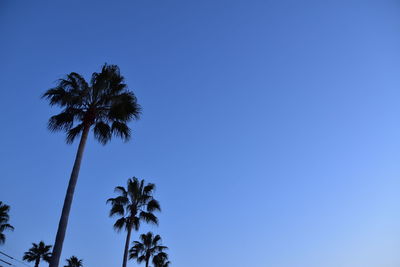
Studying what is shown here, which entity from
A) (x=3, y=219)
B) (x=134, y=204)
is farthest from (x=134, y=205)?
(x=3, y=219)

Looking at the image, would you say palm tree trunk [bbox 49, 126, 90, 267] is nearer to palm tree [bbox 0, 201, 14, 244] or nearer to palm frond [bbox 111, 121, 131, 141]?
palm frond [bbox 111, 121, 131, 141]

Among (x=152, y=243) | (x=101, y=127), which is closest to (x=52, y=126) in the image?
(x=101, y=127)

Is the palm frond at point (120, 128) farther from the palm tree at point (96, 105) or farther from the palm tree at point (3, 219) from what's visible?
the palm tree at point (3, 219)

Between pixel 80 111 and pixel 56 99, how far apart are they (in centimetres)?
139

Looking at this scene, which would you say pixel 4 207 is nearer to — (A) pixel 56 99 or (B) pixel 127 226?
(B) pixel 127 226

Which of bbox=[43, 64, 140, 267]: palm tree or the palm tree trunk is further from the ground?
bbox=[43, 64, 140, 267]: palm tree

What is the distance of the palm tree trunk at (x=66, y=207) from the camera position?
542 inches

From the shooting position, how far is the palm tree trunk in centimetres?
1377

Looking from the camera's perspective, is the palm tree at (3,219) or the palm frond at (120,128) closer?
the palm frond at (120,128)

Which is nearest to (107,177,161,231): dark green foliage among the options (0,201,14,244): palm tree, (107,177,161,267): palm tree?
(107,177,161,267): palm tree

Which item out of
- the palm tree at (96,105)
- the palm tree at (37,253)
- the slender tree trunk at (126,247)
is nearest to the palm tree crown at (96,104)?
the palm tree at (96,105)

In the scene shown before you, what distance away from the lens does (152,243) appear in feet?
131

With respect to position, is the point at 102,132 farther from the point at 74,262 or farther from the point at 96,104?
the point at 74,262

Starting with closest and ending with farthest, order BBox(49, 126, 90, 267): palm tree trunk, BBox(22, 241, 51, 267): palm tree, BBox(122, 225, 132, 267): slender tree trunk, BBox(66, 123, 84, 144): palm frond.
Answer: BBox(49, 126, 90, 267): palm tree trunk < BBox(66, 123, 84, 144): palm frond < BBox(122, 225, 132, 267): slender tree trunk < BBox(22, 241, 51, 267): palm tree
